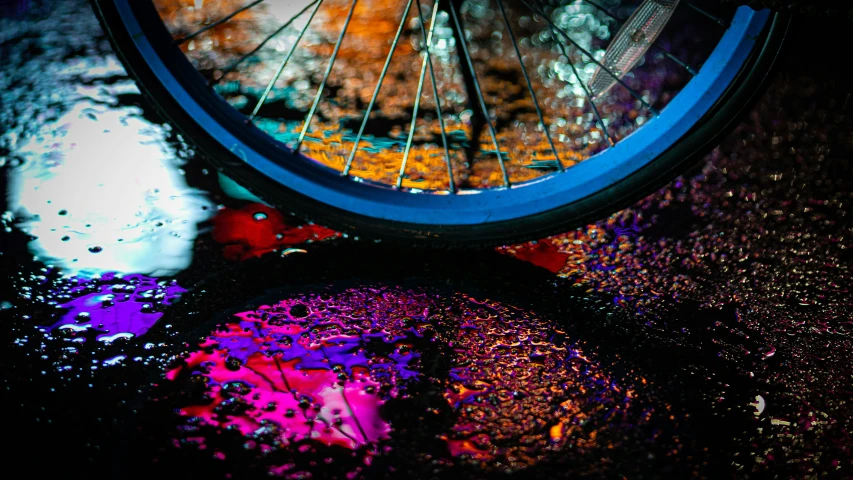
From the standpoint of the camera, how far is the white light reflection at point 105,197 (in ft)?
4.98

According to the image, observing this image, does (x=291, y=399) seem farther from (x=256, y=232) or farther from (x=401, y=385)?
(x=256, y=232)

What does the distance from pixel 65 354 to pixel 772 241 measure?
1504mm

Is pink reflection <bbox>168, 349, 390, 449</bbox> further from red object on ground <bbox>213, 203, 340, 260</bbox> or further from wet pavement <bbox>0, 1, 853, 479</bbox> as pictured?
red object on ground <bbox>213, 203, 340, 260</bbox>

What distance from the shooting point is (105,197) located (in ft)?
5.62

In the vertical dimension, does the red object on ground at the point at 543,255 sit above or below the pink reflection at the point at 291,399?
above

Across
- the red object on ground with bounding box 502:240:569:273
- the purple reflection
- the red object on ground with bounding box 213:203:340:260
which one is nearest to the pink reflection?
the purple reflection

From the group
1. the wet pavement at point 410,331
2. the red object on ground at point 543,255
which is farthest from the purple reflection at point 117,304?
the red object on ground at point 543,255

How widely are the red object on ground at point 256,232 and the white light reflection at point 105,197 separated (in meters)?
0.06

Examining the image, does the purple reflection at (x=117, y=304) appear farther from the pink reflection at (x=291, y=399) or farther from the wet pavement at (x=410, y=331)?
the pink reflection at (x=291, y=399)

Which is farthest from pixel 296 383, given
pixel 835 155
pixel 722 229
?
pixel 835 155

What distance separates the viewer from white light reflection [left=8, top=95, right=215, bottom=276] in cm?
152

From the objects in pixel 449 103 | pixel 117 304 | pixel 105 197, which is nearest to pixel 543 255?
pixel 449 103

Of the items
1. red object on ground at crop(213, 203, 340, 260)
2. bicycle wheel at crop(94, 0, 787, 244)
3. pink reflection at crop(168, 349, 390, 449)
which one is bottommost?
pink reflection at crop(168, 349, 390, 449)

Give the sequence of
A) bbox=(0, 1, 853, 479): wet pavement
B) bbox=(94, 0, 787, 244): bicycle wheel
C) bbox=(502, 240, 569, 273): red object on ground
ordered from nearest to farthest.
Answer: bbox=(0, 1, 853, 479): wet pavement, bbox=(94, 0, 787, 244): bicycle wheel, bbox=(502, 240, 569, 273): red object on ground
